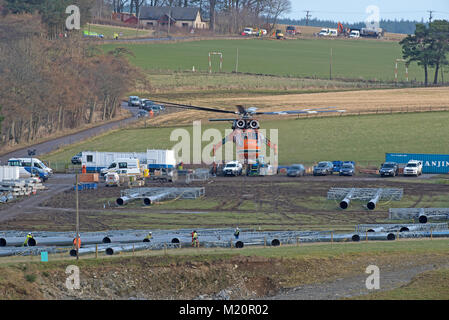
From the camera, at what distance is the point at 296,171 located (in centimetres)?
6806

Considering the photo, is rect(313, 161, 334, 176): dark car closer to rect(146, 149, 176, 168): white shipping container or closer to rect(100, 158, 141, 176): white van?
rect(146, 149, 176, 168): white shipping container

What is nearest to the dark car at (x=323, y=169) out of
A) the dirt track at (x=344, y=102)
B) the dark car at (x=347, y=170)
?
the dark car at (x=347, y=170)

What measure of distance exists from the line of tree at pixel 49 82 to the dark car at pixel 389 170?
38.6 metres

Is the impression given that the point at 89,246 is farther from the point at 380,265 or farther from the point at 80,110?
the point at 80,110

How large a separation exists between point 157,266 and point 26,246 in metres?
8.87

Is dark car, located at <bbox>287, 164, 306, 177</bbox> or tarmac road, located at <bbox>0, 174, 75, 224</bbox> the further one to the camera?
dark car, located at <bbox>287, 164, 306, 177</bbox>

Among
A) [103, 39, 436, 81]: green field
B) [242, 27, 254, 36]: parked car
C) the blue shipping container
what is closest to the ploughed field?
the blue shipping container

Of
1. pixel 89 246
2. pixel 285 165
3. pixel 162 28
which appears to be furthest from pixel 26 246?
pixel 162 28

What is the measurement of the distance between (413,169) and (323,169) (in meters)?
8.08

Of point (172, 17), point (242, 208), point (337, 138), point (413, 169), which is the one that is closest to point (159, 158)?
point (242, 208)

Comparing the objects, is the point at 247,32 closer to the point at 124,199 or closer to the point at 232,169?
the point at 232,169

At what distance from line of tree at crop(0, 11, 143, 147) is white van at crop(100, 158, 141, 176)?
17.0m

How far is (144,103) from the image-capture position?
363ft

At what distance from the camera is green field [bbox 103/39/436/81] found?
139 m
